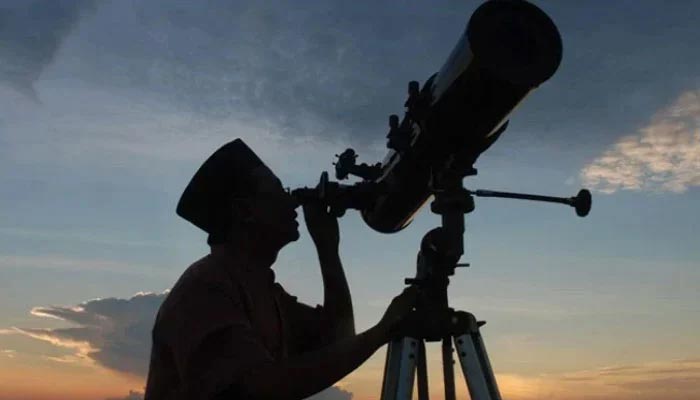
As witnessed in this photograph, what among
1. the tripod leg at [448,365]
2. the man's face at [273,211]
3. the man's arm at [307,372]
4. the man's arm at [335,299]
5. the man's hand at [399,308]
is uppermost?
the man's face at [273,211]

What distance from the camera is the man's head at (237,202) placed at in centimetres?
360

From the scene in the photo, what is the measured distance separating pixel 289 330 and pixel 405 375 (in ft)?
2.56

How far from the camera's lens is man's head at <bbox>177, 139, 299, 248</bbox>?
3602mm

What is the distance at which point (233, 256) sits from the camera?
138 inches

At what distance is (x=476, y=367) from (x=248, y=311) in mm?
1050

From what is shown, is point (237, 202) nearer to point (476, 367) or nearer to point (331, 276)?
point (331, 276)

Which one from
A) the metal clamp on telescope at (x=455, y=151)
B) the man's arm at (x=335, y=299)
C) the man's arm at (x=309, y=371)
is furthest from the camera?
the man's arm at (x=335, y=299)

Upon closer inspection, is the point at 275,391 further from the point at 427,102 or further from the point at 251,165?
the point at 427,102

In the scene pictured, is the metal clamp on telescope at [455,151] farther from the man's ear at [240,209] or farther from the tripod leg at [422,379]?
the man's ear at [240,209]

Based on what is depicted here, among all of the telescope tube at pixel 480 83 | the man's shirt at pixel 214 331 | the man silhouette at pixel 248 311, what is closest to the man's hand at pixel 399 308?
the man silhouette at pixel 248 311

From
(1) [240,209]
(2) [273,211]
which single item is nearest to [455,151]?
(2) [273,211]

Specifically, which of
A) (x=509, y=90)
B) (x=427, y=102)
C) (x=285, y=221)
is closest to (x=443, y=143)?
(x=427, y=102)

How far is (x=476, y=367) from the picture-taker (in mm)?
3178

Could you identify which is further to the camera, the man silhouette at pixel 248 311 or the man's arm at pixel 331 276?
the man's arm at pixel 331 276
